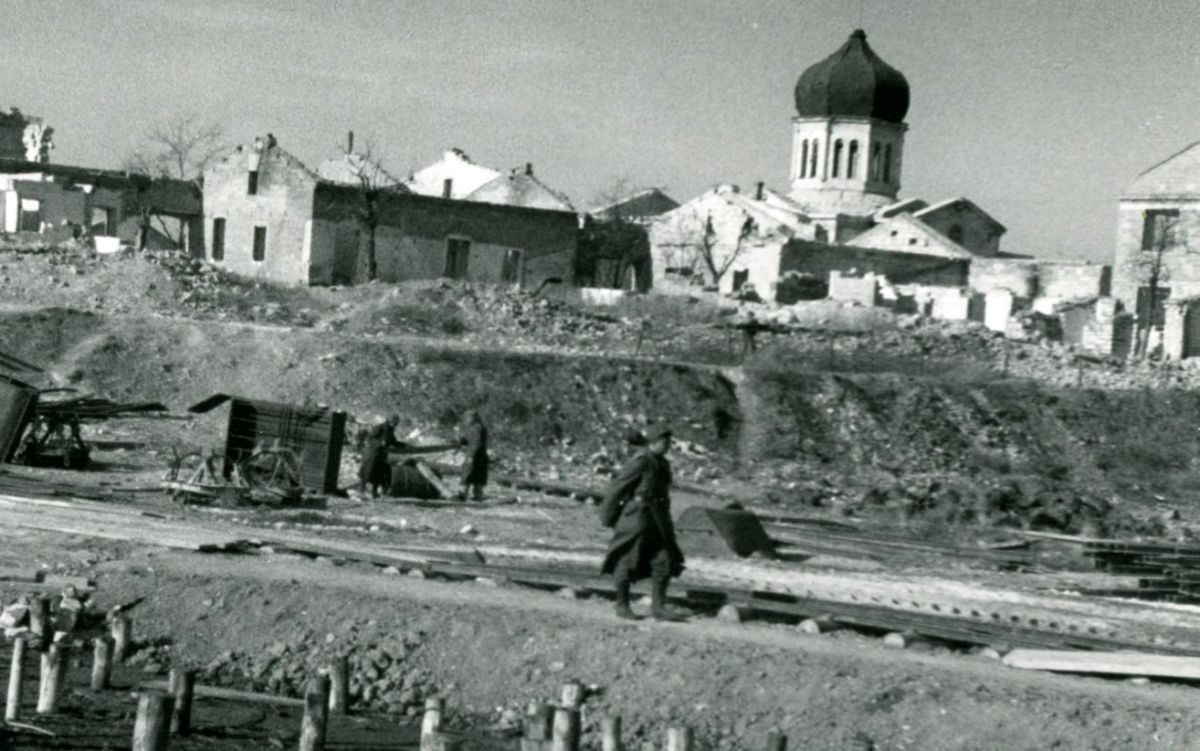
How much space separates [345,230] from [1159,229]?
23417 mm

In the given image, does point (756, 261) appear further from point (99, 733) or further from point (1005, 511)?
point (99, 733)

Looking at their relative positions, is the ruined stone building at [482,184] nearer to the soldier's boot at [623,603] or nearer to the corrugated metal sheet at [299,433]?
the corrugated metal sheet at [299,433]

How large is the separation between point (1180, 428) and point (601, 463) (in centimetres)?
1422

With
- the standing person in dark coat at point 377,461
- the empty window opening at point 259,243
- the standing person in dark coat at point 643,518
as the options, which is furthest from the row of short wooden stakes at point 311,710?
the empty window opening at point 259,243

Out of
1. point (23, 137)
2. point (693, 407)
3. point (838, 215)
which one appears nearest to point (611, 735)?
point (693, 407)

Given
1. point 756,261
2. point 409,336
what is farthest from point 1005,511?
point 756,261

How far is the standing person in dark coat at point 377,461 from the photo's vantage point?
26000 millimetres

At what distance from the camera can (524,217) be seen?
53125 millimetres

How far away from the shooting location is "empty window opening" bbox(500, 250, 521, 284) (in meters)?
52.5

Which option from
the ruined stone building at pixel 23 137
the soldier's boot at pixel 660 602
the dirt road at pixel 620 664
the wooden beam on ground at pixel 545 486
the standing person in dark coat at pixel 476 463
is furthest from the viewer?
the ruined stone building at pixel 23 137

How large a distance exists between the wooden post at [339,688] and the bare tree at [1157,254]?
42172 millimetres

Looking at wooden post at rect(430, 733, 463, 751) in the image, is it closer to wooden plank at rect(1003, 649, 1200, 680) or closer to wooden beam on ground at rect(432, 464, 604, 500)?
wooden plank at rect(1003, 649, 1200, 680)

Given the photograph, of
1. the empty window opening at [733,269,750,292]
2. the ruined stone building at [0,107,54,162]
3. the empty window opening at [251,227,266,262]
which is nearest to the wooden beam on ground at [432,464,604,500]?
the empty window opening at [251,227,266,262]

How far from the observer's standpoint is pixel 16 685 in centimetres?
1370
